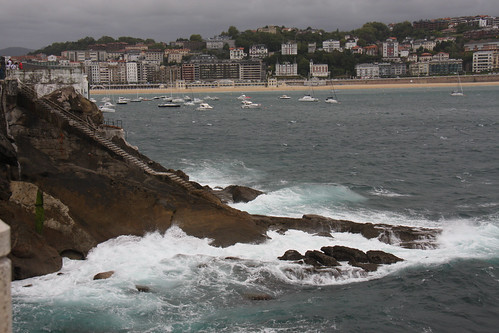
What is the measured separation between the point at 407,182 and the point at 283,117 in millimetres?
59470

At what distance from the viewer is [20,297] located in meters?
17.1

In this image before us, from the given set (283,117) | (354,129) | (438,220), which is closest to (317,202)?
(438,220)

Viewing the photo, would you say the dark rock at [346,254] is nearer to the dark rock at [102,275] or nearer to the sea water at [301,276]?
the sea water at [301,276]

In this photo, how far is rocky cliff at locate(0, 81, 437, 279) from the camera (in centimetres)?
2036

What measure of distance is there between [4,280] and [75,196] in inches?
758

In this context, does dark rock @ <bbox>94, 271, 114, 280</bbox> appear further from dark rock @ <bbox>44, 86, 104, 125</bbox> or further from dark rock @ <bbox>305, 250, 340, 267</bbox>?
dark rock @ <bbox>44, 86, 104, 125</bbox>

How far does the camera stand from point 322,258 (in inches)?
797

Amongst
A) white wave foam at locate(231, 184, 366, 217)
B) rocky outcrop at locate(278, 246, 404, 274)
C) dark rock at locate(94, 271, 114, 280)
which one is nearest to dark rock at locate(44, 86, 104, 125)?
white wave foam at locate(231, 184, 366, 217)

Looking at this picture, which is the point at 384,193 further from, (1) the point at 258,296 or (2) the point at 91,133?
(1) the point at 258,296

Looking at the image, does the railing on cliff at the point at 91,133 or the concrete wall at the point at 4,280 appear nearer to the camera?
the concrete wall at the point at 4,280

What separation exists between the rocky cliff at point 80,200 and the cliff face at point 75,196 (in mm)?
37

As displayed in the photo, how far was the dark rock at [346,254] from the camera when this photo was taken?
68.3ft

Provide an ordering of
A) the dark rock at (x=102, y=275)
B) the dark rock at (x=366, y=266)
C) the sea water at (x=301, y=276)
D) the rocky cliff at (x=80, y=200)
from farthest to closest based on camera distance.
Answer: the rocky cliff at (x=80, y=200) → the dark rock at (x=366, y=266) → the dark rock at (x=102, y=275) → the sea water at (x=301, y=276)

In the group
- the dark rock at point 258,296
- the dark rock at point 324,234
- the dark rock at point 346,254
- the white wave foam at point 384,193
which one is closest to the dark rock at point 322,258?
the dark rock at point 346,254
